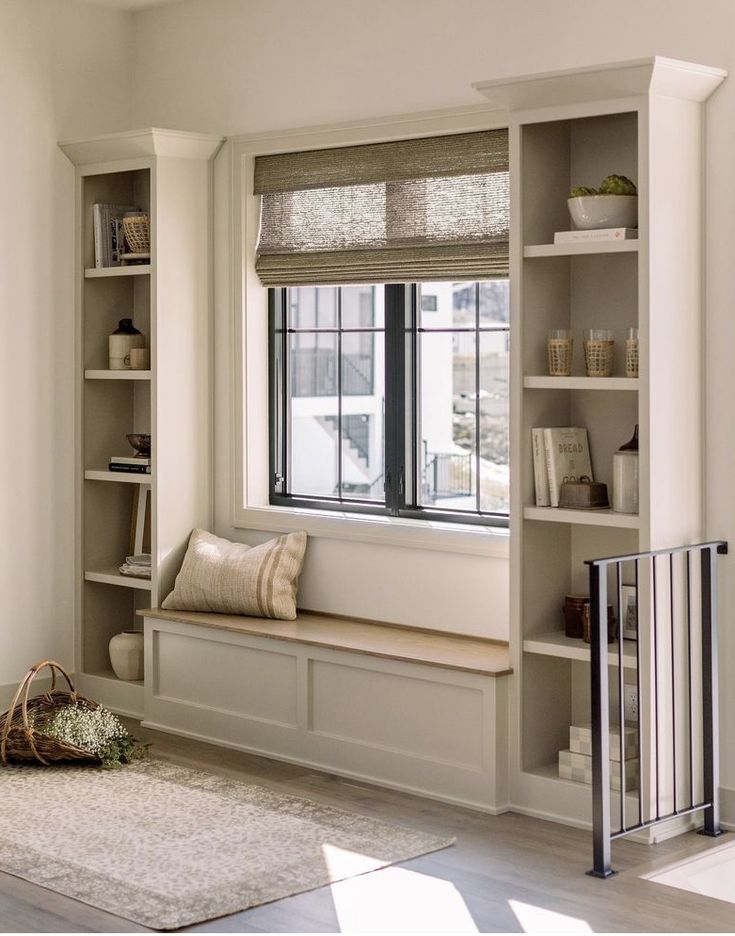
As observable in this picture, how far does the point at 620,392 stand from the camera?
14.1ft

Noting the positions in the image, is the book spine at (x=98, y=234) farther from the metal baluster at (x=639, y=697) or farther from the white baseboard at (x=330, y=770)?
the metal baluster at (x=639, y=697)

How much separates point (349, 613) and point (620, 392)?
4.81 ft

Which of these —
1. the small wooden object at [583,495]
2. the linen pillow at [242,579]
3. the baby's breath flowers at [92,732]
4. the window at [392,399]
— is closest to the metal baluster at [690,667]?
the small wooden object at [583,495]

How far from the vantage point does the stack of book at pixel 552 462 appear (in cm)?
420

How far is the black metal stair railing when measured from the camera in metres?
3.91

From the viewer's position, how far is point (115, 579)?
18.4 feet

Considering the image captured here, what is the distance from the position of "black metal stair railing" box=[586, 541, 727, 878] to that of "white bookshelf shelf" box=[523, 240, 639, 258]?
911 millimetres

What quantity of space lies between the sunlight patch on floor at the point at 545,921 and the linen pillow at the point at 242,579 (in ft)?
6.29

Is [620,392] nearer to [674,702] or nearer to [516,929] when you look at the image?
[674,702]

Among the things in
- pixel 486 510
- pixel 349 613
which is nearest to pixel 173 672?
pixel 349 613

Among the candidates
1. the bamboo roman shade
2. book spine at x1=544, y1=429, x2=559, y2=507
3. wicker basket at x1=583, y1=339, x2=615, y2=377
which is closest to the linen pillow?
the bamboo roman shade

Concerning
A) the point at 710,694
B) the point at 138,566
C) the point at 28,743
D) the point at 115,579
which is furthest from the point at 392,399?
the point at 28,743

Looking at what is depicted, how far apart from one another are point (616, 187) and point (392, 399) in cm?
139

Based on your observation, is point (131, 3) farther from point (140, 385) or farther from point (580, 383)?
point (580, 383)
